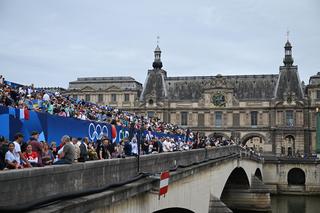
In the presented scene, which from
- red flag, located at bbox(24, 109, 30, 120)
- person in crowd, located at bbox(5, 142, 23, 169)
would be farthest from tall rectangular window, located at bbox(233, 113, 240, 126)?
person in crowd, located at bbox(5, 142, 23, 169)

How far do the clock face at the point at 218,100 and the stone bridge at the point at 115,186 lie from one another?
61335 millimetres

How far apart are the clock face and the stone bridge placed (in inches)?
2415

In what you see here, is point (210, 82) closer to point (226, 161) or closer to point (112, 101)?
point (112, 101)

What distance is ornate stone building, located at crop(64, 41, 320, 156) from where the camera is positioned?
8719 centimetres

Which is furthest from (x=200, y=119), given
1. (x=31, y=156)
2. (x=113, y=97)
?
(x=31, y=156)

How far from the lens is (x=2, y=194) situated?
7742mm

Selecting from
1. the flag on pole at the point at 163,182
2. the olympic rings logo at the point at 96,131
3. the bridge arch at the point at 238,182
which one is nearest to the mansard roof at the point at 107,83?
the bridge arch at the point at 238,182

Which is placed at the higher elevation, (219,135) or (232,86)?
(232,86)

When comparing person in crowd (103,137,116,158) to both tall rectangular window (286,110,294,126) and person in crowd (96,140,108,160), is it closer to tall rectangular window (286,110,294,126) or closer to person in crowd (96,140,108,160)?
person in crowd (96,140,108,160)

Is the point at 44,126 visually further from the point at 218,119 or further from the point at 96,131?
the point at 218,119

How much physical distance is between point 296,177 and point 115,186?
7249 cm

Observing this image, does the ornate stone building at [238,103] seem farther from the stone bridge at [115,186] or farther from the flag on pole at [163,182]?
the flag on pole at [163,182]

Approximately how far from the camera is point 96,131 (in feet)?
68.0

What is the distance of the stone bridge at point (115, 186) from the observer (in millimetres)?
8438
